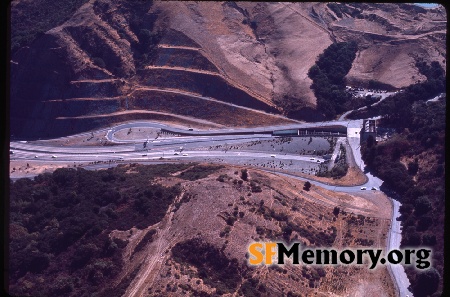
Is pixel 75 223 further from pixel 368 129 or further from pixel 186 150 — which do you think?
pixel 368 129

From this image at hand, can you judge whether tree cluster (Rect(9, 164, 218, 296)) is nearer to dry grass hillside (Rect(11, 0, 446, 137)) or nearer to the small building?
dry grass hillside (Rect(11, 0, 446, 137))

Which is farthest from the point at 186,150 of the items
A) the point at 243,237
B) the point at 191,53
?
the point at 243,237

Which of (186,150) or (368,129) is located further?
(368,129)

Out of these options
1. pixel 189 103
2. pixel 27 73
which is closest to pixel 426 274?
pixel 189 103

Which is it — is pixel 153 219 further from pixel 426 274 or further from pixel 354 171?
pixel 354 171

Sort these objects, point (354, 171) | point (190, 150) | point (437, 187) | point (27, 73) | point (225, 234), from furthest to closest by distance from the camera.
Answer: point (27, 73), point (190, 150), point (354, 171), point (437, 187), point (225, 234)

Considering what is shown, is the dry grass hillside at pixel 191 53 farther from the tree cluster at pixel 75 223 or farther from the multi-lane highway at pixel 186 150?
the tree cluster at pixel 75 223

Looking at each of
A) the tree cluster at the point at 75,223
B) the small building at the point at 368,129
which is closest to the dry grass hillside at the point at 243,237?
the tree cluster at the point at 75,223

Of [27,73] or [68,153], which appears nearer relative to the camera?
[68,153]
